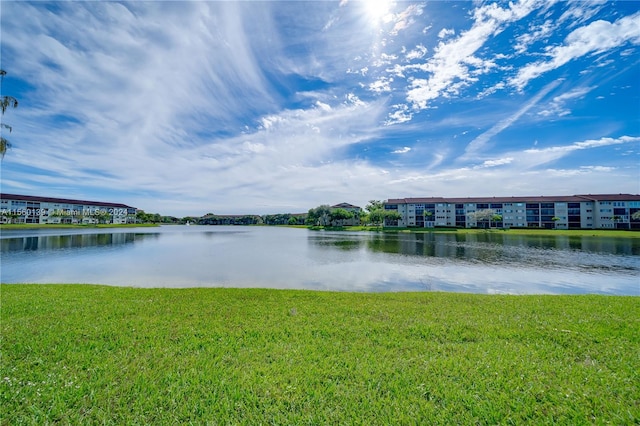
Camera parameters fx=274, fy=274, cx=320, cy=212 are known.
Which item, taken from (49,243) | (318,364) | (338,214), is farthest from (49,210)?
(318,364)

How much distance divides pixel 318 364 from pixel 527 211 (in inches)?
4209

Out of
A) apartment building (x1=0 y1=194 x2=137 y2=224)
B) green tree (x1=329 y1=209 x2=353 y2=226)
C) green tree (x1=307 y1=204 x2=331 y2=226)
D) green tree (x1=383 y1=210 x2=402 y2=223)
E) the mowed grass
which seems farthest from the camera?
green tree (x1=307 y1=204 x2=331 y2=226)

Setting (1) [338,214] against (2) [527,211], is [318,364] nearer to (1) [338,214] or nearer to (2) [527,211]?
(1) [338,214]

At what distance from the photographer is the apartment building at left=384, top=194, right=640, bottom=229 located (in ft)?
249

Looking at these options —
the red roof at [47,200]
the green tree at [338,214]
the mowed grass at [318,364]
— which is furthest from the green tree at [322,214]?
the red roof at [47,200]

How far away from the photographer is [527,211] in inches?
3467

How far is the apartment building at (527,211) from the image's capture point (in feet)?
249

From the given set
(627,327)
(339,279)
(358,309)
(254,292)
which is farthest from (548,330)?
(339,279)

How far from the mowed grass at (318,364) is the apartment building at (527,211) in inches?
3716

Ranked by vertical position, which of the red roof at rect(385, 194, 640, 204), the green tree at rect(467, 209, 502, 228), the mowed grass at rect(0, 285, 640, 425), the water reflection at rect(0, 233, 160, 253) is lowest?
the water reflection at rect(0, 233, 160, 253)

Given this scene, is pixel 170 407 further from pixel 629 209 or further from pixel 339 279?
pixel 629 209

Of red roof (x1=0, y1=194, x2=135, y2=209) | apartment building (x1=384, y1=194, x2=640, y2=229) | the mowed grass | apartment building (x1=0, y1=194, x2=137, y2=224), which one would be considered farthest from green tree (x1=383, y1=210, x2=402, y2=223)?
red roof (x1=0, y1=194, x2=135, y2=209)

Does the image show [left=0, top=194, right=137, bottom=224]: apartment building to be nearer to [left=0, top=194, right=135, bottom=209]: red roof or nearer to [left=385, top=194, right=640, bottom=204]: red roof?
[left=0, top=194, right=135, bottom=209]: red roof

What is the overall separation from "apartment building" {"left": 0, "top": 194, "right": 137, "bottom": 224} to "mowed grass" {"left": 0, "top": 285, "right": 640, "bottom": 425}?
131m
